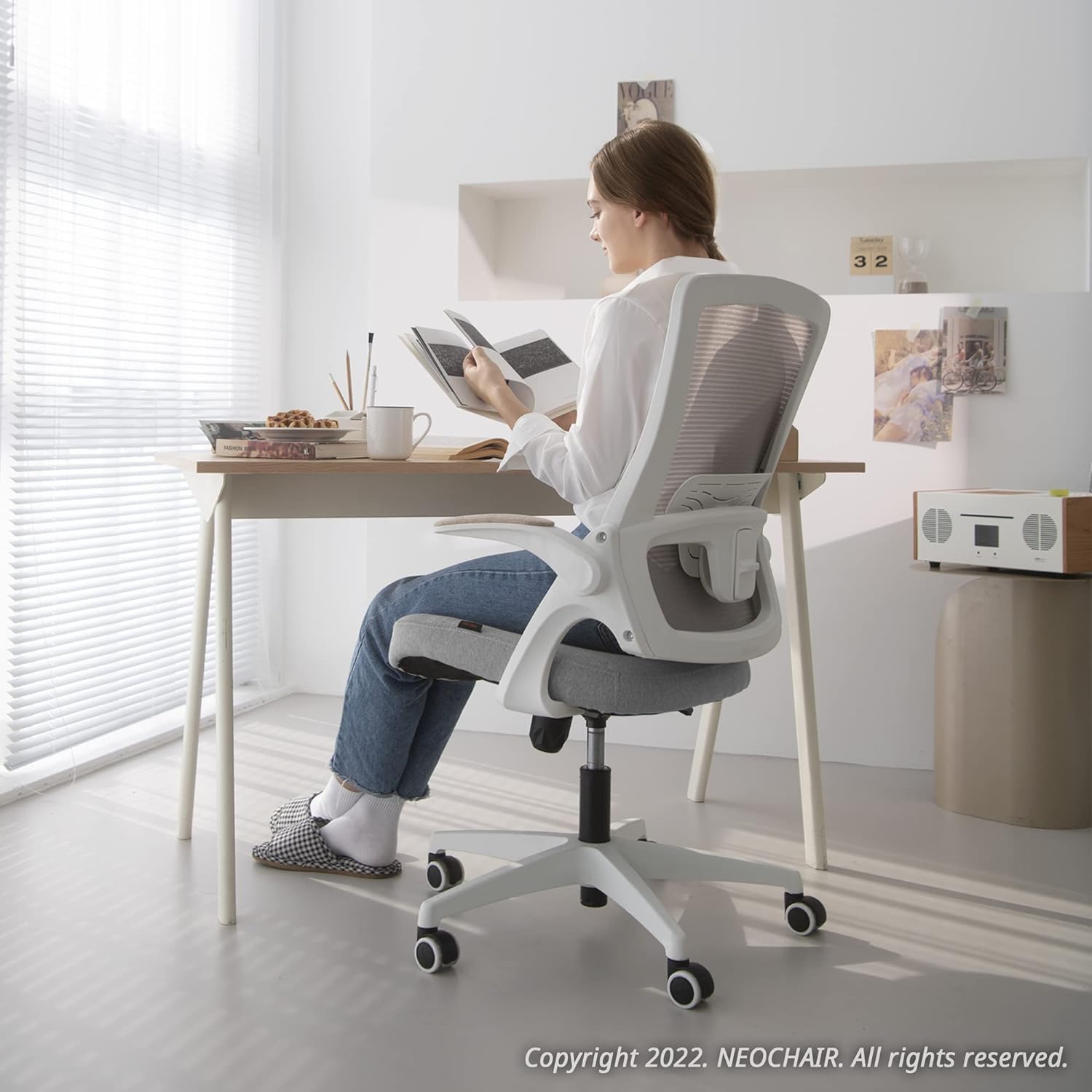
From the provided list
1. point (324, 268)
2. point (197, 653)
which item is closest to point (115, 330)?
point (324, 268)

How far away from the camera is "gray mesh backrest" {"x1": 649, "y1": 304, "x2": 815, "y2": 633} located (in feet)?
5.31

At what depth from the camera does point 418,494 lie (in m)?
2.18

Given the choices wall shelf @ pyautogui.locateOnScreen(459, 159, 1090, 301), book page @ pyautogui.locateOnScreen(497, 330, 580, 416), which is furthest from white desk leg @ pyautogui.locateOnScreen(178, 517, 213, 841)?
wall shelf @ pyautogui.locateOnScreen(459, 159, 1090, 301)

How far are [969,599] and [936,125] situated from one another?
1.25 meters

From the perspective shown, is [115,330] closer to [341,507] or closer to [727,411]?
[341,507]

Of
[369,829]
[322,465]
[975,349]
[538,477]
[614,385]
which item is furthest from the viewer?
[975,349]

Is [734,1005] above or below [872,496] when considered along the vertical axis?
below

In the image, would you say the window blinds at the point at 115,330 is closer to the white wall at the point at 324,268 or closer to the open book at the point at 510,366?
the white wall at the point at 324,268

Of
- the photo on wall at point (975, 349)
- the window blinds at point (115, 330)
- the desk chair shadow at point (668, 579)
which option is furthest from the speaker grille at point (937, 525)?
the window blinds at point (115, 330)

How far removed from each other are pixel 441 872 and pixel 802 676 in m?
0.79

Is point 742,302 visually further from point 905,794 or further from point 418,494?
point 905,794

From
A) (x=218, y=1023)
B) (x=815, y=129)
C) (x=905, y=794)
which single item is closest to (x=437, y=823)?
(x=218, y=1023)

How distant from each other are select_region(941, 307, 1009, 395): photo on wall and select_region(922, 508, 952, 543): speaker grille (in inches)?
18.1

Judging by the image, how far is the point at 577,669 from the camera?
168 cm
